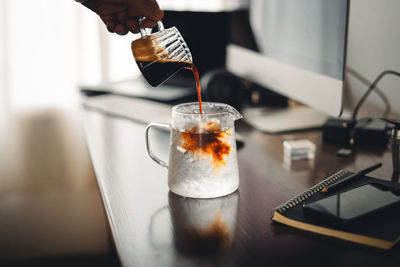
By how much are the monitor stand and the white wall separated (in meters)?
0.10

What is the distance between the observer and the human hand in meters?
0.84

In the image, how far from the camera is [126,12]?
2.98 feet

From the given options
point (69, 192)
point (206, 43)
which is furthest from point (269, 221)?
point (69, 192)

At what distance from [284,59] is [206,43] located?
0.47m

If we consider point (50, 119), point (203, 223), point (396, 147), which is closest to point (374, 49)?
point (396, 147)

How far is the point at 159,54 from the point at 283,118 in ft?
1.86

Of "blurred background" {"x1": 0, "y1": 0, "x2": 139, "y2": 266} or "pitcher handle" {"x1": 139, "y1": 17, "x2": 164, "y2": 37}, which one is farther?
"blurred background" {"x1": 0, "y1": 0, "x2": 139, "y2": 266}

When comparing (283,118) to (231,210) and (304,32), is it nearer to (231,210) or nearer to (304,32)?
(304,32)

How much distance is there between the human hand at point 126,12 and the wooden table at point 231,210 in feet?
0.82

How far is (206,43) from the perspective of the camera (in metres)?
1.50

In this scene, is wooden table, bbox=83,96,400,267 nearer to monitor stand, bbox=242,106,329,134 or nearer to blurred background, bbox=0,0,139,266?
monitor stand, bbox=242,106,329,134

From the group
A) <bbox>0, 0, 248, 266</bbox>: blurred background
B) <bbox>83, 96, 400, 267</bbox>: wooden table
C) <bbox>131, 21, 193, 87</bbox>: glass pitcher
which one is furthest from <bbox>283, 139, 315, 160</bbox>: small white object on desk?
<bbox>0, 0, 248, 266</bbox>: blurred background

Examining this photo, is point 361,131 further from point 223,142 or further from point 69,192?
point 69,192

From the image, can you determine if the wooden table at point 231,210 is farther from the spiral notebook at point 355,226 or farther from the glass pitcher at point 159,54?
the glass pitcher at point 159,54
